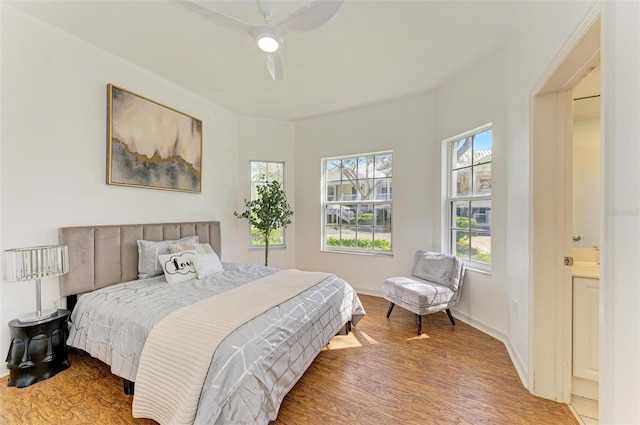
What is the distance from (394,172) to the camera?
3777 mm

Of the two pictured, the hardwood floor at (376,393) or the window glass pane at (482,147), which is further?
the window glass pane at (482,147)

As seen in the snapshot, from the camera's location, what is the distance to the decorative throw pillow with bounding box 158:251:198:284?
244 cm

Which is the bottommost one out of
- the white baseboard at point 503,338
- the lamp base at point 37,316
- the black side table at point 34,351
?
the white baseboard at point 503,338

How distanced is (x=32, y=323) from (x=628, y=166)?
337cm

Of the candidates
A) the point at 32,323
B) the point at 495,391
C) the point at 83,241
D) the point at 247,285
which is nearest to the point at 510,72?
the point at 495,391

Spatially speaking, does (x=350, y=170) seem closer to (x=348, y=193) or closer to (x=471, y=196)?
(x=348, y=193)

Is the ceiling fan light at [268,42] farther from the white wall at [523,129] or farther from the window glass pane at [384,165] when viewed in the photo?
the window glass pane at [384,165]

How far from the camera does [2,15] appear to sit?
6.34 ft

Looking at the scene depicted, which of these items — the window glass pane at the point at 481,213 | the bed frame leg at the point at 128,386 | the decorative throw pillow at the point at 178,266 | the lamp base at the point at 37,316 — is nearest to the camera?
the bed frame leg at the point at 128,386

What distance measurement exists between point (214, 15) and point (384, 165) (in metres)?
2.91

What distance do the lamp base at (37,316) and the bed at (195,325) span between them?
150mm

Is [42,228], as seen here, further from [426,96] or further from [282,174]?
[426,96]

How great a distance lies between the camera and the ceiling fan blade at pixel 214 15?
1.42 m

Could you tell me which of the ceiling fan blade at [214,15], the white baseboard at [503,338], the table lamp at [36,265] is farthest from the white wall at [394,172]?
the table lamp at [36,265]
